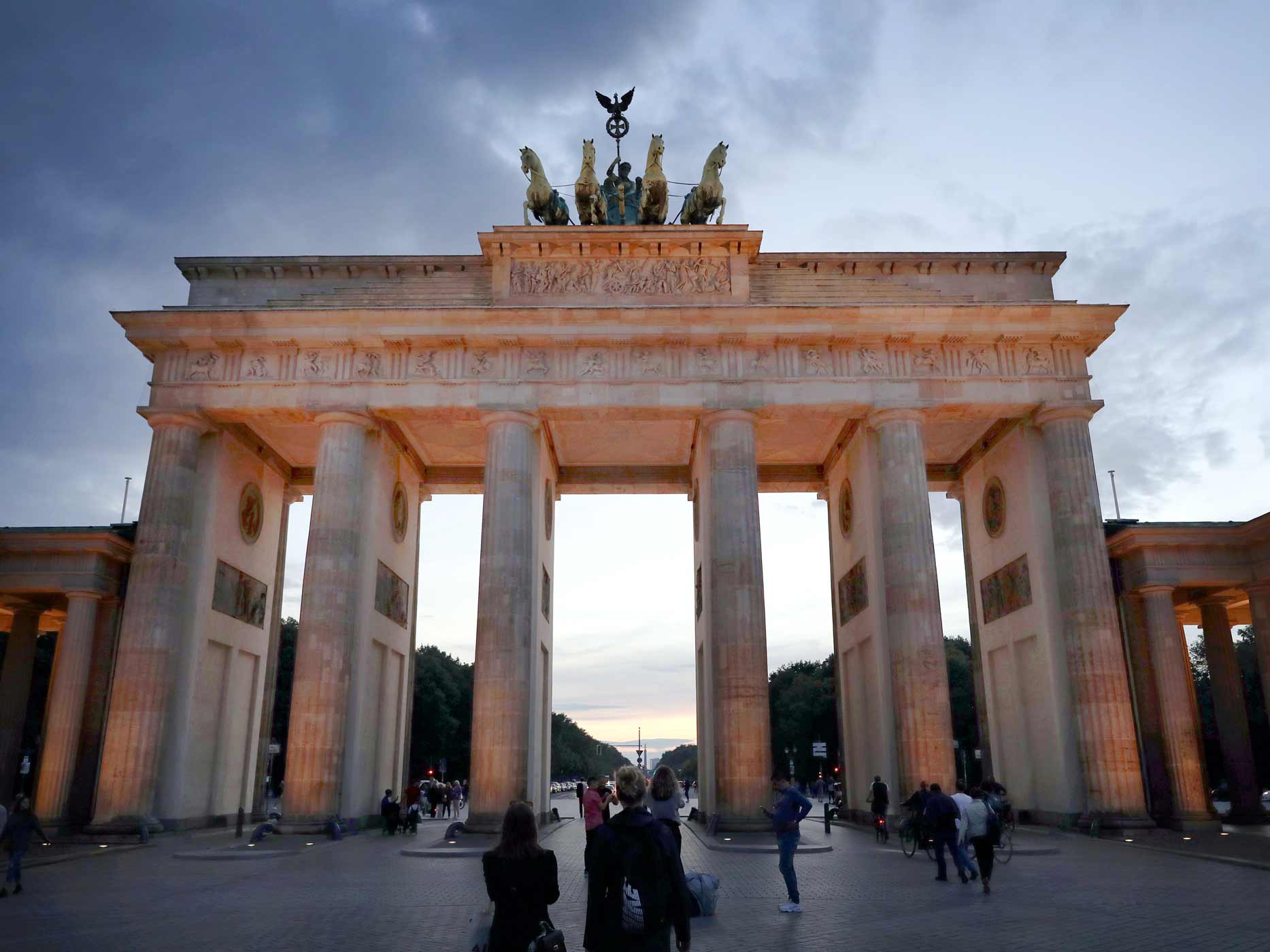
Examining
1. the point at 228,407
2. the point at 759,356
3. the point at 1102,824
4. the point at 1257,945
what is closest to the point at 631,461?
the point at 759,356

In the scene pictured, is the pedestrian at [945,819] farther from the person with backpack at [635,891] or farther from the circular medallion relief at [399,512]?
the circular medallion relief at [399,512]

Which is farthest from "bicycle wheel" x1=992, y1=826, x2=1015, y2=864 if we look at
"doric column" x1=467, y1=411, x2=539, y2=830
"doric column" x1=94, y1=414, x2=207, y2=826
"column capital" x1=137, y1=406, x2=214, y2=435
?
"column capital" x1=137, y1=406, x2=214, y2=435

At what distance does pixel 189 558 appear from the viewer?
28.4 meters

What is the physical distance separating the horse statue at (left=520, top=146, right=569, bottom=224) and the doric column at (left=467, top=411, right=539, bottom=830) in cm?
714

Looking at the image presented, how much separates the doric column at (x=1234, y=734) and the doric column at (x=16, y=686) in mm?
36554

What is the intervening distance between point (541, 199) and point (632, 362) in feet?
21.4

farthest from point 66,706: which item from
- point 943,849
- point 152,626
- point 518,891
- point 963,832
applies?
point 518,891

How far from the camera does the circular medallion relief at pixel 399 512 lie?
32750 millimetres

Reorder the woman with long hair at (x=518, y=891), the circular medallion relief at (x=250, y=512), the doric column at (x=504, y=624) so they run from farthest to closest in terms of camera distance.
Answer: the circular medallion relief at (x=250, y=512) < the doric column at (x=504, y=624) < the woman with long hair at (x=518, y=891)

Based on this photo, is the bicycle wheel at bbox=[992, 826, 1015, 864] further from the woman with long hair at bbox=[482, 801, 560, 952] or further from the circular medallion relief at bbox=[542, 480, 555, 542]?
the circular medallion relief at bbox=[542, 480, 555, 542]

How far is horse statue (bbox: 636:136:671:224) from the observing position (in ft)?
101

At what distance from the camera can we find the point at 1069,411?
2802 centimetres

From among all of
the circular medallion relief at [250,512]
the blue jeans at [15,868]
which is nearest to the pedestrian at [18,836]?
the blue jeans at [15,868]

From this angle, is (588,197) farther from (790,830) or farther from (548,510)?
(790,830)
